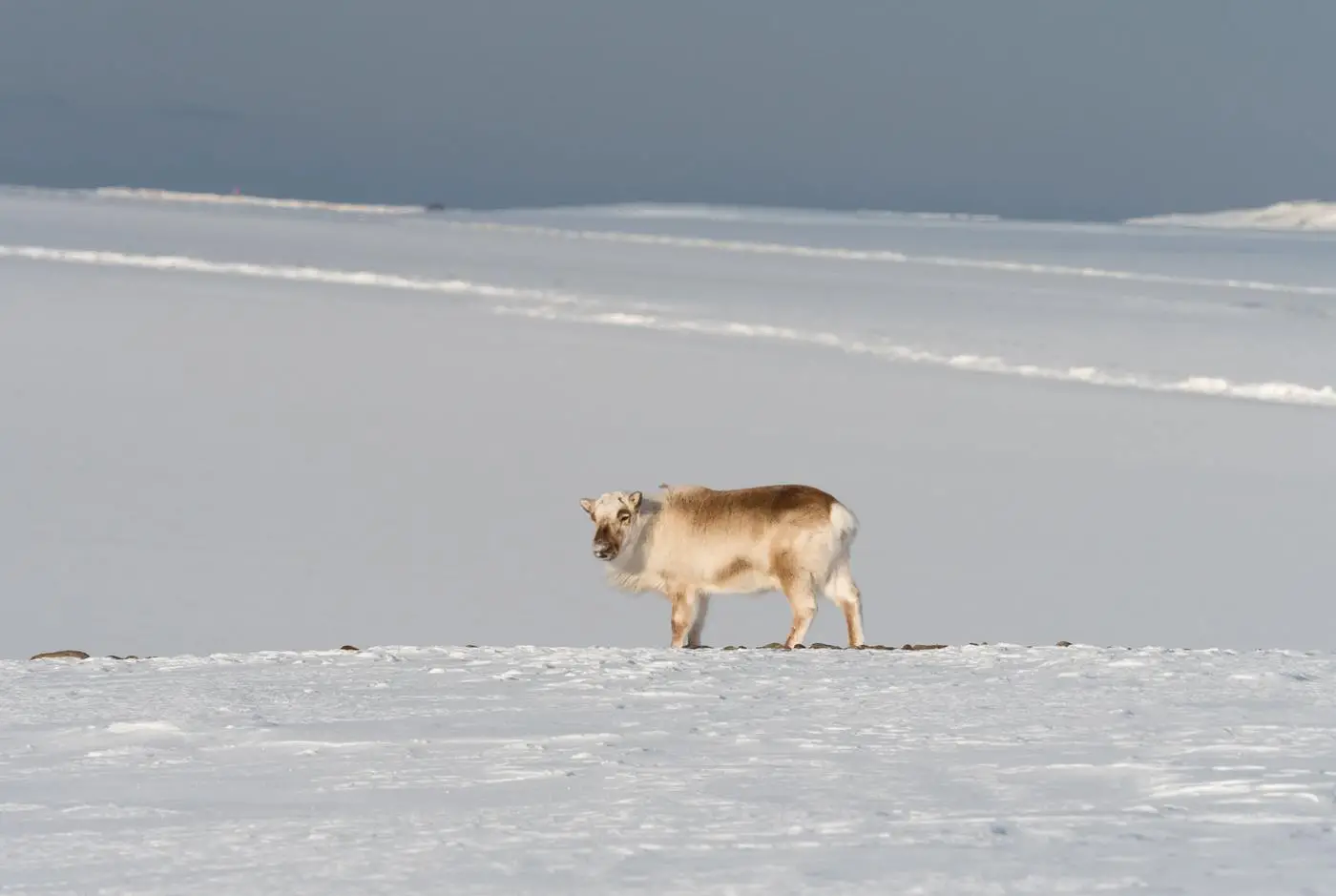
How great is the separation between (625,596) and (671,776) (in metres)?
6.62

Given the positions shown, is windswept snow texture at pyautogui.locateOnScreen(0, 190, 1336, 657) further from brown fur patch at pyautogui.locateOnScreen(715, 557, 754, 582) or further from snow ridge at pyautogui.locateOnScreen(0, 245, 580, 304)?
brown fur patch at pyautogui.locateOnScreen(715, 557, 754, 582)

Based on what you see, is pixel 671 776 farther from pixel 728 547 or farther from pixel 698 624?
pixel 698 624

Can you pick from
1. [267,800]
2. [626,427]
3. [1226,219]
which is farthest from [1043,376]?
[1226,219]

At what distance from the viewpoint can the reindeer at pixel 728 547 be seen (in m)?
Answer: 9.24

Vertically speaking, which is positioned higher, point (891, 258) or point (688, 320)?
point (891, 258)

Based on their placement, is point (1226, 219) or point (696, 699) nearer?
point (696, 699)

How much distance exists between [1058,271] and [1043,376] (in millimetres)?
16035

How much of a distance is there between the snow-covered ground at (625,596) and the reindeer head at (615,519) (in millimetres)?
577

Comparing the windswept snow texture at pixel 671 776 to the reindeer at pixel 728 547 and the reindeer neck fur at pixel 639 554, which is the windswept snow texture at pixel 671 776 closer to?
the reindeer at pixel 728 547

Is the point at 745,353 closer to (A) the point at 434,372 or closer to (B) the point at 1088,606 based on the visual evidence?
(A) the point at 434,372

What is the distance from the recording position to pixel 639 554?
9766 mm

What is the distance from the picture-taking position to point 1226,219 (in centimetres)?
8912

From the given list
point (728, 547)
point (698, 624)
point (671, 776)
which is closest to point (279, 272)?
point (698, 624)

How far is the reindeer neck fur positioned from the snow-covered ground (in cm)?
37
